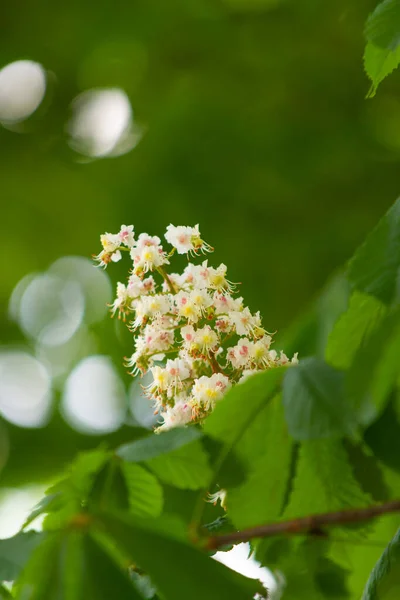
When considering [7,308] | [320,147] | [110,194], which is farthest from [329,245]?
[7,308]

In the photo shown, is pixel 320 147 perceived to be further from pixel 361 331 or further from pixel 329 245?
pixel 361 331

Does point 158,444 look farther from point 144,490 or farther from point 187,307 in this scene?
point 187,307

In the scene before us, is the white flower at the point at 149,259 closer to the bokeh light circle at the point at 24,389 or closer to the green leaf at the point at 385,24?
the green leaf at the point at 385,24

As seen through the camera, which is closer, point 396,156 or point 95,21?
point 396,156

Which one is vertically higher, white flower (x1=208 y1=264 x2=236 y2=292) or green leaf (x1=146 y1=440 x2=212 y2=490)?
white flower (x1=208 y1=264 x2=236 y2=292)

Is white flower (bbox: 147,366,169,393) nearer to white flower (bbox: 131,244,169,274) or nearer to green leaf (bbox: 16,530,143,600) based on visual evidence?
white flower (bbox: 131,244,169,274)

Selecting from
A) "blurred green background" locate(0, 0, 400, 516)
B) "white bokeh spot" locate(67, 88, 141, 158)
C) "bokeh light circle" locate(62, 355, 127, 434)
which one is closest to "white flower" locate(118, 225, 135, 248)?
"blurred green background" locate(0, 0, 400, 516)

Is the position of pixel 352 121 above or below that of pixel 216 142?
above
